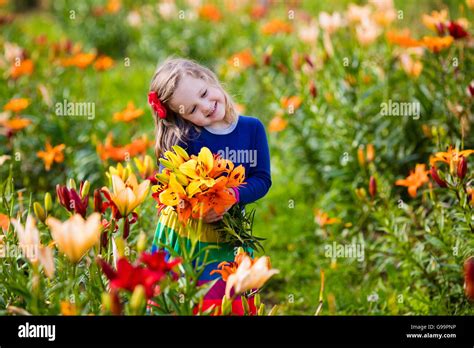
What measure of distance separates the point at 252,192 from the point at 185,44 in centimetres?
361

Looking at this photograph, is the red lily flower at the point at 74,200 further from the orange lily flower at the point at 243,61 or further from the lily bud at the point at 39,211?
the orange lily flower at the point at 243,61

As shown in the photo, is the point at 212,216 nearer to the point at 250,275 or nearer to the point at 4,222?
the point at 250,275

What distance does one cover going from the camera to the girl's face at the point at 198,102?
172 cm

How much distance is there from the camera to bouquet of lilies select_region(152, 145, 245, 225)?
1507 millimetres

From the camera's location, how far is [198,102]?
1.72 meters

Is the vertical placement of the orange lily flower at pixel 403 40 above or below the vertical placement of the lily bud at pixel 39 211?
above

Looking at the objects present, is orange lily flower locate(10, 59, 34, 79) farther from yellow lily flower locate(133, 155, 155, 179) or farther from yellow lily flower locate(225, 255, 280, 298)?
yellow lily flower locate(225, 255, 280, 298)

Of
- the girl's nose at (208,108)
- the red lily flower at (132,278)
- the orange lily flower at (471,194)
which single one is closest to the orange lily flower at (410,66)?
the orange lily flower at (471,194)

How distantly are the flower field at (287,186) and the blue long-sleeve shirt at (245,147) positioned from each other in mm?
130

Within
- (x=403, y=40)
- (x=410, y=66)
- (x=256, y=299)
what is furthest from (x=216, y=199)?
(x=410, y=66)

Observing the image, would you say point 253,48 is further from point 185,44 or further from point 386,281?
point 386,281

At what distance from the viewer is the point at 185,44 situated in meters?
5.11
